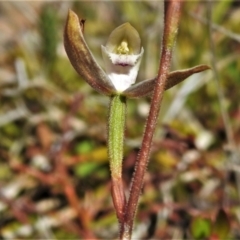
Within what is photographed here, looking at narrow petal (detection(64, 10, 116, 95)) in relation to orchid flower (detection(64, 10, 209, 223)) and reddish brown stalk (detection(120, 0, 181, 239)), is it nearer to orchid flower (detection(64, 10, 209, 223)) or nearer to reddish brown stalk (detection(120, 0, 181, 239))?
orchid flower (detection(64, 10, 209, 223))

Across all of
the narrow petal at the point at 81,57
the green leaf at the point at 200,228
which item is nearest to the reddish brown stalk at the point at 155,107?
the narrow petal at the point at 81,57

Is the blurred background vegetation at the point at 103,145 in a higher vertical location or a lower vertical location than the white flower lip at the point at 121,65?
lower

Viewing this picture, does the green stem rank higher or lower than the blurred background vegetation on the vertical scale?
higher

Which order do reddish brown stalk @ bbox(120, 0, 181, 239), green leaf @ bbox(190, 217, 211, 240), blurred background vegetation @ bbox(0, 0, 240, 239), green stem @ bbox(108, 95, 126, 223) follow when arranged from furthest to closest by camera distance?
blurred background vegetation @ bbox(0, 0, 240, 239), green leaf @ bbox(190, 217, 211, 240), green stem @ bbox(108, 95, 126, 223), reddish brown stalk @ bbox(120, 0, 181, 239)

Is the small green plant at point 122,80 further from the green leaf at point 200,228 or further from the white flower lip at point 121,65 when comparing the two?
the green leaf at point 200,228

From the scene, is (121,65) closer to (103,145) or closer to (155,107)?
(155,107)

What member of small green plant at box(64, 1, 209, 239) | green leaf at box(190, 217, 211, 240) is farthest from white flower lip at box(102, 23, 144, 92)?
green leaf at box(190, 217, 211, 240)
